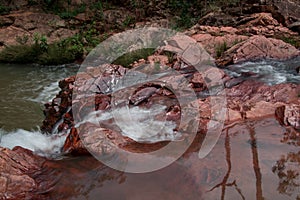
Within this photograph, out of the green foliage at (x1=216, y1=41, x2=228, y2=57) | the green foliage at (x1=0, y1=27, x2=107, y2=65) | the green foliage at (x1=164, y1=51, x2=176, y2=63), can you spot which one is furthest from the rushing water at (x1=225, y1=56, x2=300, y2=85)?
the green foliage at (x1=0, y1=27, x2=107, y2=65)

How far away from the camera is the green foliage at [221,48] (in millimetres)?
7065

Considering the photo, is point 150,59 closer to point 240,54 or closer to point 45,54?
point 240,54

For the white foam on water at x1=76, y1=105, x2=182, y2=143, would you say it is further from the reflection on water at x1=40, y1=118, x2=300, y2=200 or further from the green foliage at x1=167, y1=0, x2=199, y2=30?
the green foliage at x1=167, y1=0, x2=199, y2=30

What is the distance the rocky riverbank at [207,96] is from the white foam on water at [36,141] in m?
0.18

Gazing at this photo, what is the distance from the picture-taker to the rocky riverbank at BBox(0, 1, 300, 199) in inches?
135

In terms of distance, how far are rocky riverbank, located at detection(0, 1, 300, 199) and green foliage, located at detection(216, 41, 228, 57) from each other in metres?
0.02

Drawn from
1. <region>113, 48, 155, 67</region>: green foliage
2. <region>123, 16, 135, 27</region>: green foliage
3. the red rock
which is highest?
<region>123, 16, 135, 27</region>: green foliage

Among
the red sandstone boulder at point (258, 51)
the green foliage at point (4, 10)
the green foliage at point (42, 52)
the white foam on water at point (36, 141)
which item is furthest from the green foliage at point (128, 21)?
the white foam on water at point (36, 141)

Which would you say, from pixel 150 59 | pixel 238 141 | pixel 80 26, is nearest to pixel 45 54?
pixel 80 26

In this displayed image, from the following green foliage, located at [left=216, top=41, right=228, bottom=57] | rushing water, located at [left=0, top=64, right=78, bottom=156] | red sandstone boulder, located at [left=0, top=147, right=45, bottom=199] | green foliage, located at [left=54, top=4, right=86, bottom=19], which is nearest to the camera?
red sandstone boulder, located at [left=0, top=147, right=45, bottom=199]

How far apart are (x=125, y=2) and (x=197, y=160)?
34.4ft

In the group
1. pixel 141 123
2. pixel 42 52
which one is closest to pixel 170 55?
pixel 141 123

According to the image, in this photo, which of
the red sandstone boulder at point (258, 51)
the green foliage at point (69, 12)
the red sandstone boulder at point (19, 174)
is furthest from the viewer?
the green foliage at point (69, 12)

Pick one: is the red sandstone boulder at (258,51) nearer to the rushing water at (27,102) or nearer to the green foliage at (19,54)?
the rushing water at (27,102)
